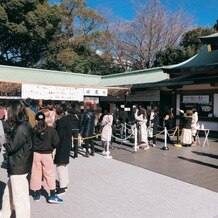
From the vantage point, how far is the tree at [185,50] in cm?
2836

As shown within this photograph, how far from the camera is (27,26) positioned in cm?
2636

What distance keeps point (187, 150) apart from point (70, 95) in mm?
7232

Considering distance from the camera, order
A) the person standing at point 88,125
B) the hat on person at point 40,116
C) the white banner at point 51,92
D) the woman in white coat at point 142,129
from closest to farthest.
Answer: the hat on person at point 40,116 < the person standing at point 88,125 < the woman in white coat at point 142,129 < the white banner at point 51,92

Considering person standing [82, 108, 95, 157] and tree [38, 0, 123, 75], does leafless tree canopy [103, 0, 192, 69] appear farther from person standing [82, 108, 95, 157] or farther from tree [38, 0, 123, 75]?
person standing [82, 108, 95, 157]

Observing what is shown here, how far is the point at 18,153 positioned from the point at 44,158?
1471mm

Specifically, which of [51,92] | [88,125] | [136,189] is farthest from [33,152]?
[51,92]

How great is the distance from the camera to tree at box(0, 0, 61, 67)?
25.5 meters

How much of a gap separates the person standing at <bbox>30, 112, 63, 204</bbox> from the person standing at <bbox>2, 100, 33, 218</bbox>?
3.83 ft

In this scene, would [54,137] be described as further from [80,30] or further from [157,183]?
[80,30]

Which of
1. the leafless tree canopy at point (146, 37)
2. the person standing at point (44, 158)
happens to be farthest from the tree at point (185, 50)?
the person standing at point (44, 158)

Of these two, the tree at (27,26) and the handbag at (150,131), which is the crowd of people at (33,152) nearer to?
the handbag at (150,131)

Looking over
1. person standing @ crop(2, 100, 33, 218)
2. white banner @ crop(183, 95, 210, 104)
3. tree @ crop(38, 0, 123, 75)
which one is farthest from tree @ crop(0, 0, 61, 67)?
person standing @ crop(2, 100, 33, 218)

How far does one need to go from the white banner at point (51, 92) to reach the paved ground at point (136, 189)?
20.3 feet

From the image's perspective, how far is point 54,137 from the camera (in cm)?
527
